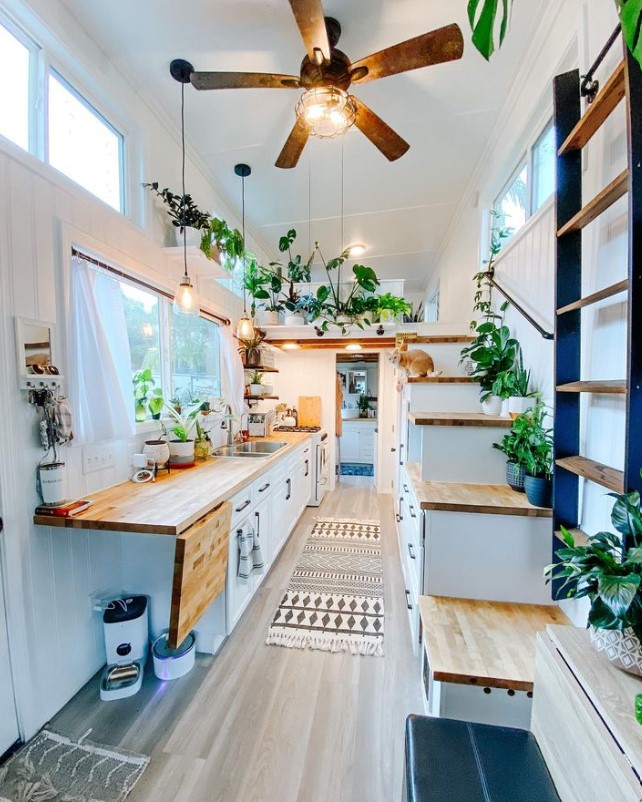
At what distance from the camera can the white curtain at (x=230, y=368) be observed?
3275 mm

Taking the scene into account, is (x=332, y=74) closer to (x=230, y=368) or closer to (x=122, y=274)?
(x=122, y=274)

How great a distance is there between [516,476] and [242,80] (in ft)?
7.51

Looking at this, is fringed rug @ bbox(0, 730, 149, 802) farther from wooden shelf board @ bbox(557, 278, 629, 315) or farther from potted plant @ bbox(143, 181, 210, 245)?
potted plant @ bbox(143, 181, 210, 245)

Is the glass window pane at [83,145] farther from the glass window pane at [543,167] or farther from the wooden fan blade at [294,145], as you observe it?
the glass window pane at [543,167]

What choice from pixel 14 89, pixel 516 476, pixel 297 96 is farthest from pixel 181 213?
pixel 516 476

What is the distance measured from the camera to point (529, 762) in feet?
2.98

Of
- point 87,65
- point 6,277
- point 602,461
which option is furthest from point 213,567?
point 87,65

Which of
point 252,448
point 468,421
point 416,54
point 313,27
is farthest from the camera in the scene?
point 252,448

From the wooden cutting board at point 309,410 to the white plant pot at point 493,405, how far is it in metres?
3.14

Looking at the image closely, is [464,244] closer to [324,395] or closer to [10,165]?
[324,395]

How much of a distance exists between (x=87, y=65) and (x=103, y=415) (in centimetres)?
181

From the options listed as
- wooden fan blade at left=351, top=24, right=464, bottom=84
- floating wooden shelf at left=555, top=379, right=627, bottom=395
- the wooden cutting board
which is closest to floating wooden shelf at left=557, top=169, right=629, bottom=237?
floating wooden shelf at left=555, top=379, right=627, bottom=395

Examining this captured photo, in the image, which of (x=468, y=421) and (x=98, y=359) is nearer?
(x=98, y=359)

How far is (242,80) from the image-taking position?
5.05 feet
